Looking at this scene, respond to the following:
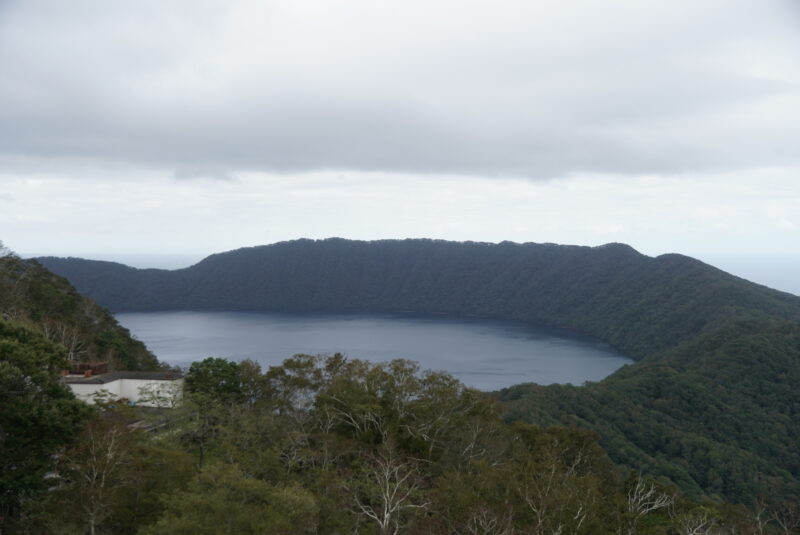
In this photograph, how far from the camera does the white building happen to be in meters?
21.9

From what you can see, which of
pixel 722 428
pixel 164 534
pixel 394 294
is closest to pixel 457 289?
pixel 394 294

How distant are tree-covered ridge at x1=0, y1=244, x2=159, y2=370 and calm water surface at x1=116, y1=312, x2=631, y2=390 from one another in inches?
1273

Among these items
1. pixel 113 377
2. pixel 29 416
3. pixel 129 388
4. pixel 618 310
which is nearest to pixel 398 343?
pixel 618 310

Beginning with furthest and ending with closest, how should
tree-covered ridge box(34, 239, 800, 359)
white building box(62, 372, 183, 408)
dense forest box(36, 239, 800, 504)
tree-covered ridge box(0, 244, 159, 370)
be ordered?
tree-covered ridge box(34, 239, 800, 359) → dense forest box(36, 239, 800, 504) → tree-covered ridge box(0, 244, 159, 370) → white building box(62, 372, 183, 408)

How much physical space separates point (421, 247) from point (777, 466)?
162 meters

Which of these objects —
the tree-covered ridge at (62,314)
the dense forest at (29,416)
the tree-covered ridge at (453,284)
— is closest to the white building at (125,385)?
the tree-covered ridge at (62,314)

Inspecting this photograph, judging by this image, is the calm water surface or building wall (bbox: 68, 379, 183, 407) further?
the calm water surface

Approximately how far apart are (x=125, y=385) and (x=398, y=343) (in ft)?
249

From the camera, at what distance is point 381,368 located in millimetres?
20109

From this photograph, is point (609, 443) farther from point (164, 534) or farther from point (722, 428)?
point (164, 534)

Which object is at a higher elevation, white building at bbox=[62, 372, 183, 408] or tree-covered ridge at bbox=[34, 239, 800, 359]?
tree-covered ridge at bbox=[34, 239, 800, 359]

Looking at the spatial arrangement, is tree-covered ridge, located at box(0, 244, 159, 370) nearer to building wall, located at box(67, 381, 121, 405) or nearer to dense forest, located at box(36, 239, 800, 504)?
building wall, located at box(67, 381, 121, 405)

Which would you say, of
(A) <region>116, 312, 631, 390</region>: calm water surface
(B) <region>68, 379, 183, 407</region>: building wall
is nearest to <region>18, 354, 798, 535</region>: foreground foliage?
(B) <region>68, 379, 183, 407</region>: building wall

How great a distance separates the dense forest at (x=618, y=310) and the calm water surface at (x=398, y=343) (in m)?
9.92
